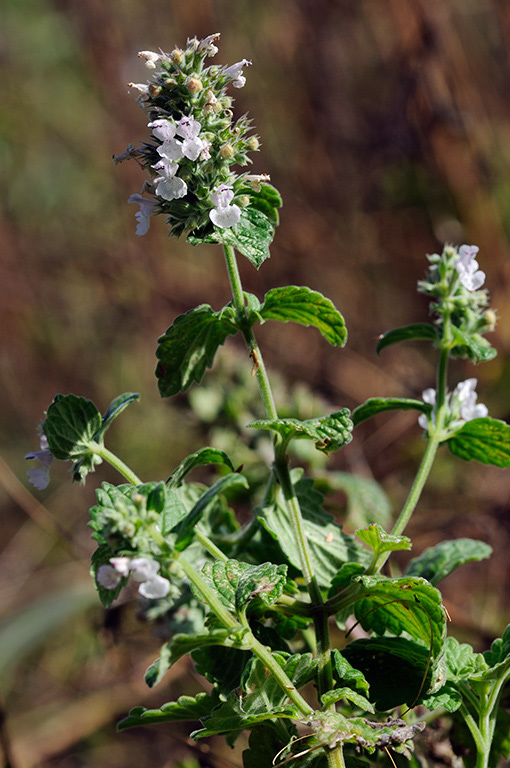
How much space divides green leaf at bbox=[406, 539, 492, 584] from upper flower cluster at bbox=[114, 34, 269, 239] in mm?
649

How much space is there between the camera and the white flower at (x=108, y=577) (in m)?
0.81

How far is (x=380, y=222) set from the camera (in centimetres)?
363

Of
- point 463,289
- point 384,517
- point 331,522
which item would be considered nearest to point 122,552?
point 331,522

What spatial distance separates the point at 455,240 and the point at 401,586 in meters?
2.74

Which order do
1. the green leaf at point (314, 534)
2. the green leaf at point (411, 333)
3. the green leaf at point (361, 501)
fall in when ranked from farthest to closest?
the green leaf at point (361, 501)
the green leaf at point (411, 333)
the green leaf at point (314, 534)

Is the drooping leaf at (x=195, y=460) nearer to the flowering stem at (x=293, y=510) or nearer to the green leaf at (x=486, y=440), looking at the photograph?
the flowering stem at (x=293, y=510)

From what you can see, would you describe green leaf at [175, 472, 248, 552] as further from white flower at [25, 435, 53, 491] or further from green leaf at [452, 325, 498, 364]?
green leaf at [452, 325, 498, 364]

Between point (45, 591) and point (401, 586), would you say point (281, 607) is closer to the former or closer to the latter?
point (401, 586)

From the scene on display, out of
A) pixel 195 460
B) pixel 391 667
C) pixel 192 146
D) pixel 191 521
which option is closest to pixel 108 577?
pixel 191 521

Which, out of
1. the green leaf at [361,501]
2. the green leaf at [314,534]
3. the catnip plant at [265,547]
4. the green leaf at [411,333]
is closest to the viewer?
the catnip plant at [265,547]

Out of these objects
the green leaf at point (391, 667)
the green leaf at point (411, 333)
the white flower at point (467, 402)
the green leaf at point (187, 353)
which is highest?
the green leaf at point (187, 353)

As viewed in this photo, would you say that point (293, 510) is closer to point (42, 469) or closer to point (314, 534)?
point (314, 534)

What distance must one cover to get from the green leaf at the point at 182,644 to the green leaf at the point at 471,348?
1.86 feet

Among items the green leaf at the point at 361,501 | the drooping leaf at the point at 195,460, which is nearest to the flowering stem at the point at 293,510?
the drooping leaf at the point at 195,460
